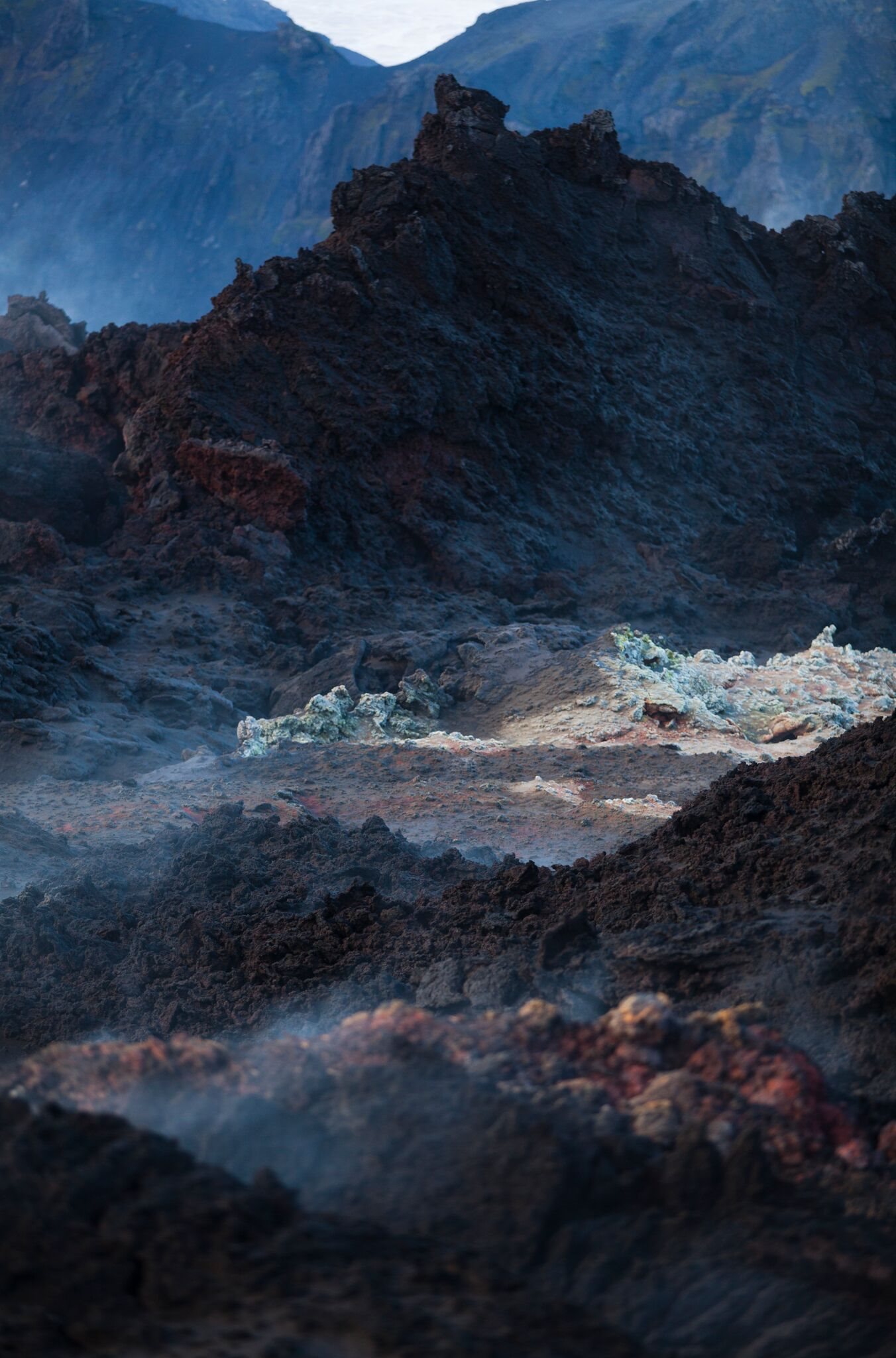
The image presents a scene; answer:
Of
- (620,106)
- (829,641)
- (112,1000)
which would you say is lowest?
(112,1000)

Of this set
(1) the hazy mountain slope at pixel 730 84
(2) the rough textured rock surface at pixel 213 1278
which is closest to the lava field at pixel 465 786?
(2) the rough textured rock surface at pixel 213 1278

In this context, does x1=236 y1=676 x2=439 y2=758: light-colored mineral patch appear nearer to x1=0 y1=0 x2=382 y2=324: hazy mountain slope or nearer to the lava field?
the lava field

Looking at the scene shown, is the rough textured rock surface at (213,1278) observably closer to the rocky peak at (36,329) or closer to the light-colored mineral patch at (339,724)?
the light-colored mineral patch at (339,724)

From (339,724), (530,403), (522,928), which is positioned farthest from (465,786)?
(530,403)

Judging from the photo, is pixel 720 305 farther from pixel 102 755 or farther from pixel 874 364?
pixel 102 755

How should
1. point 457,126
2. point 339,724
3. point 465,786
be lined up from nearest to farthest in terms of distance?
point 465,786, point 339,724, point 457,126

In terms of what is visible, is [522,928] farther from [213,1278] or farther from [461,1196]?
[213,1278]

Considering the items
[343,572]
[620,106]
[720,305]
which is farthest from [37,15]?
[343,572]
